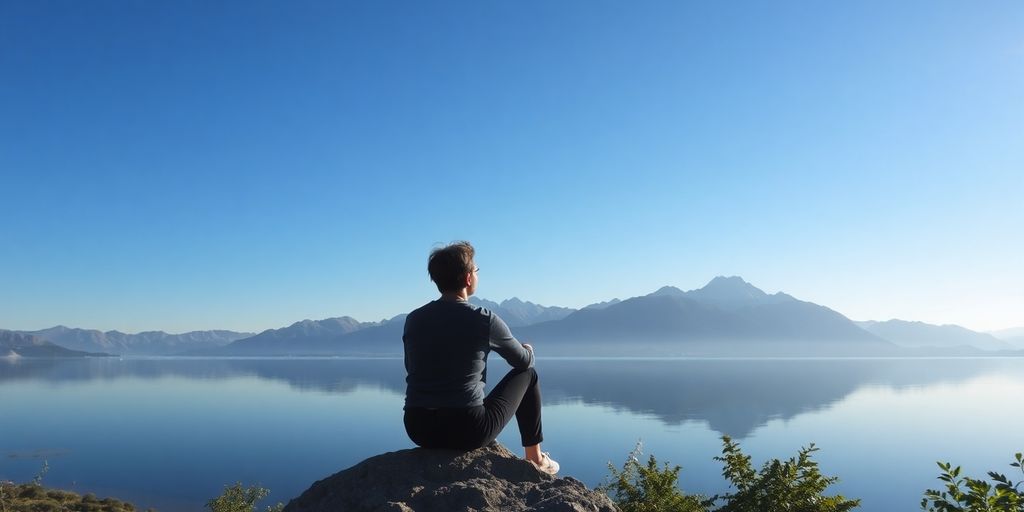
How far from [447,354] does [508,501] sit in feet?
3.32

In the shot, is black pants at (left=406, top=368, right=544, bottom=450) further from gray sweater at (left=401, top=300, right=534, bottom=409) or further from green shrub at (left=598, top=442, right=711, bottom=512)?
green shrub at (left=598, top=442, right=711, bottom=512)

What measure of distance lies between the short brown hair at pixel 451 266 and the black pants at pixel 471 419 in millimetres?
766

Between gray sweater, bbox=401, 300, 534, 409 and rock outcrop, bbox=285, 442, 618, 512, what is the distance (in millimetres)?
426

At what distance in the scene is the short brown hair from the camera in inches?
187

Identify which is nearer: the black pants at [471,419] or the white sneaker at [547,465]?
the black pants at [471,419]

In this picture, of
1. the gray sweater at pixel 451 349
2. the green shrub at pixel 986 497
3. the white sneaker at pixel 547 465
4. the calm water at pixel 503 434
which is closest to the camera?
the green shrub at pixel 986 497

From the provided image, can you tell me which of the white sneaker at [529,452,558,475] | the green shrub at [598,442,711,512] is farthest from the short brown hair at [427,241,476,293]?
the green shrub at [598,442,711,512]

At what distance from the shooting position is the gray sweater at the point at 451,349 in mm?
4473

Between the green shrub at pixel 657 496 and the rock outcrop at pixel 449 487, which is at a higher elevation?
the rock outcrop at pixel 449 487

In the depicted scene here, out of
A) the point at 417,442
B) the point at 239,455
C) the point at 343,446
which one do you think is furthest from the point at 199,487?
the point at 417,442

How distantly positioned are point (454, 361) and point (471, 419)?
1.41 ft

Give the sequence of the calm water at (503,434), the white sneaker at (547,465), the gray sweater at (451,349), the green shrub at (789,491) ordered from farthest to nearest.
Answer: the calm water at (503,434), the white sneaker at (547,465), the green shrub at (789,491), the gray sweater at (451,349)

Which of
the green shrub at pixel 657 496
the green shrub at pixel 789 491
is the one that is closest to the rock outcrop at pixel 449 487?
the green shrub at pixel 657 496

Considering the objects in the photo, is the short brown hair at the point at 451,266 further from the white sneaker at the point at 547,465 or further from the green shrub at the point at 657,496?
the green shrub at the point at 657,496
